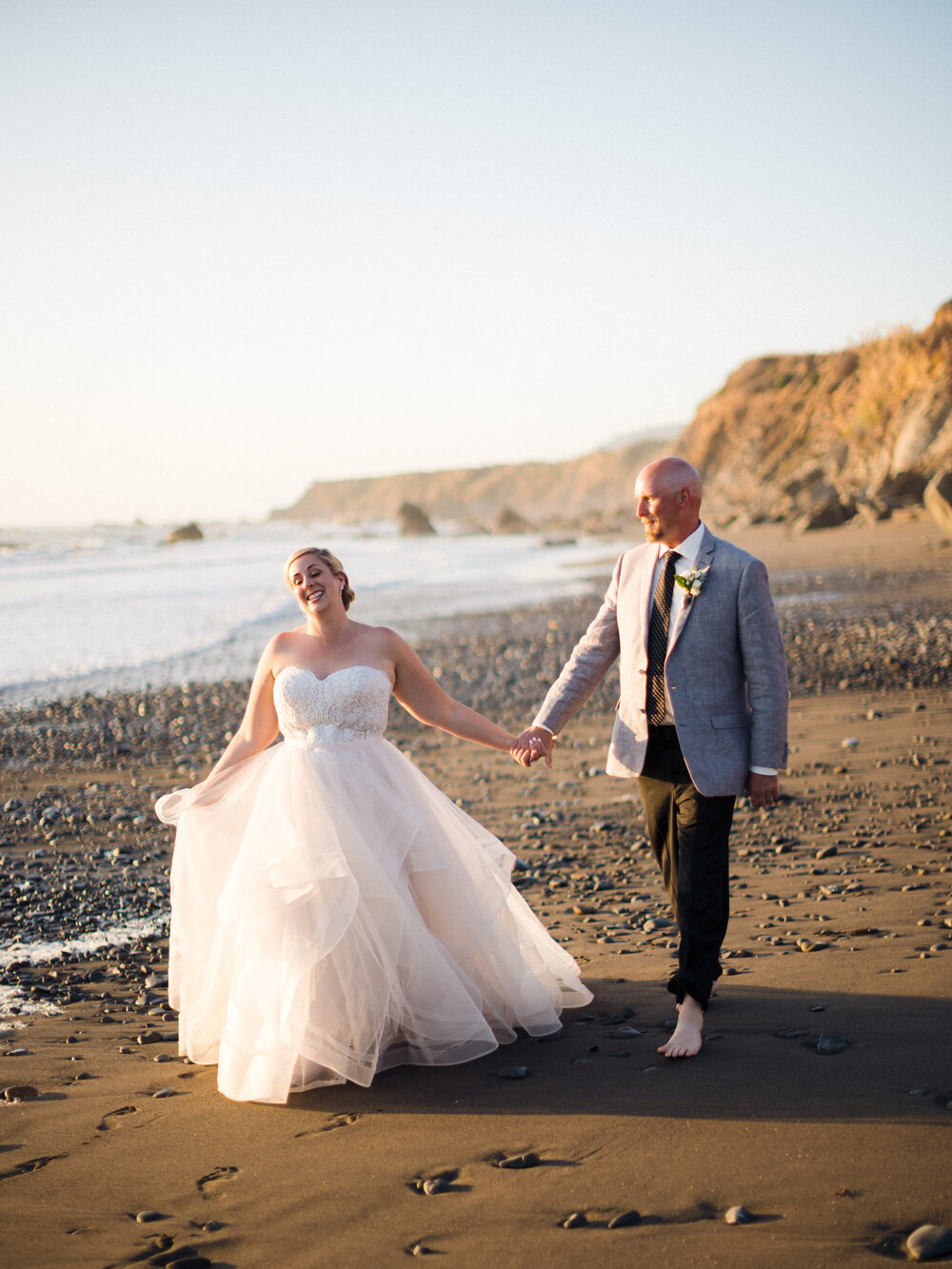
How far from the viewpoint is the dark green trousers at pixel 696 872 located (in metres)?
4.20

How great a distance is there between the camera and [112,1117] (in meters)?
3.89

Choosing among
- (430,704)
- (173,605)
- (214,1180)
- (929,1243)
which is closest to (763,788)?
(430,704)

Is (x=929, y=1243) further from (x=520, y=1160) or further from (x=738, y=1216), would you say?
(x=520, y=1160)

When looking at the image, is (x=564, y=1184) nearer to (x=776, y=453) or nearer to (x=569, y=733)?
(x=569, y=733)

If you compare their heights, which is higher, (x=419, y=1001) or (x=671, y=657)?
(x=671, y=657)

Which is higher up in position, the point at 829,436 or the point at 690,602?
the point at 829,436

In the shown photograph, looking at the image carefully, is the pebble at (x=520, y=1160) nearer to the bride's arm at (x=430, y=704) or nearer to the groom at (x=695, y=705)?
the groom at (x=695, y=705)

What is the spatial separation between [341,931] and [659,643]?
1.75 metres

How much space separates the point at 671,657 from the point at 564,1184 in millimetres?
2015

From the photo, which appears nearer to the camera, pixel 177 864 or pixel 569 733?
pixel 177 864

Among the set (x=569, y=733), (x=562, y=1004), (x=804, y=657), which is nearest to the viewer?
(x=562, y=1004)

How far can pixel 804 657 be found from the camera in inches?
510

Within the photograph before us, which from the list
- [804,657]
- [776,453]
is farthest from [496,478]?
[804,657]

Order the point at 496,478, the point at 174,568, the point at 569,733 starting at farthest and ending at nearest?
the point at 496,478 < the point at 174,568 < the point at 569,733
